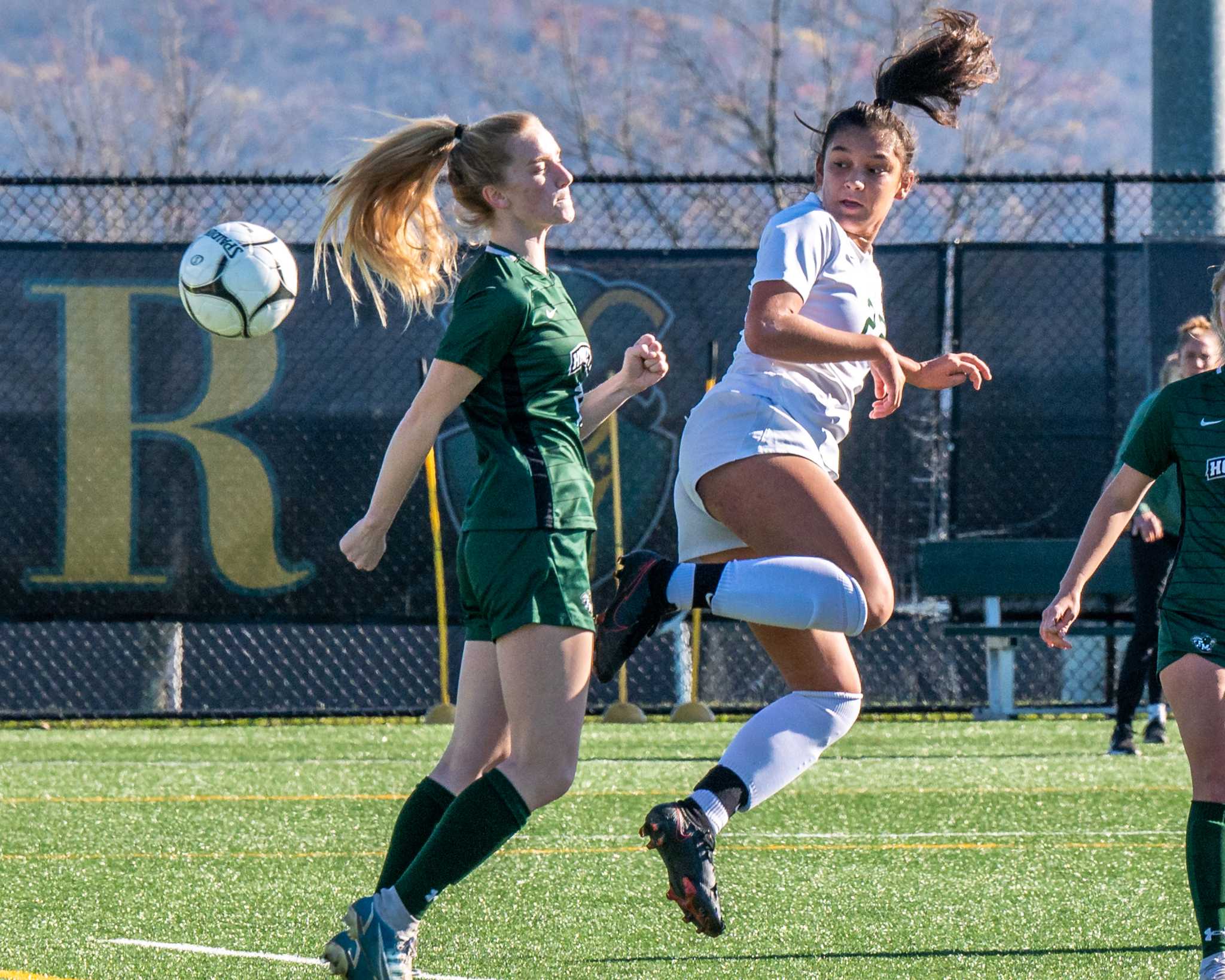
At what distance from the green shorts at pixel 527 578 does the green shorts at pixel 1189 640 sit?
1.21m

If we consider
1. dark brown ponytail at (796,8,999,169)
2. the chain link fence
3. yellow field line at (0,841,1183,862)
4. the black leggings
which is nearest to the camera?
dark brown ponytail at (796,8,999,169)

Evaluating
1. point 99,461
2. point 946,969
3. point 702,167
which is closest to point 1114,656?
point 99,461

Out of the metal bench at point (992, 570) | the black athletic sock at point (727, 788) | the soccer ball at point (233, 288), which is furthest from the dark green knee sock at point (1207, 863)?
the metal bench at point (992, 570)

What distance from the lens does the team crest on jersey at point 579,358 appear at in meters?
3.75

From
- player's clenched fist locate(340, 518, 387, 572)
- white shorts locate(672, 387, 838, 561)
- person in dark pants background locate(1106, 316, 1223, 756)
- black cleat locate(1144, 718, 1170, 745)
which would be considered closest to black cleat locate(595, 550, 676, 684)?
white shorts locate(672, 387, 838, 561)

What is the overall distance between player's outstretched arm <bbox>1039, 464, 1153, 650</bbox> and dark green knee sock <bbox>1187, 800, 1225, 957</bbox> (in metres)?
0.46

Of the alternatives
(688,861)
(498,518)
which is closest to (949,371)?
(498,518)

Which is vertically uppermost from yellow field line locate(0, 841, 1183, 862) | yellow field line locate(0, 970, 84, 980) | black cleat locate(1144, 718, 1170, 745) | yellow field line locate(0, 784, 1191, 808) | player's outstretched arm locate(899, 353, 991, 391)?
player's outstretched arm locate(899, 353, 991, 391)

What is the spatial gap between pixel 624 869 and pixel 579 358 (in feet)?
7.12

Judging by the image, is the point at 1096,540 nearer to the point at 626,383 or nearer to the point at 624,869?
the point at 626,383

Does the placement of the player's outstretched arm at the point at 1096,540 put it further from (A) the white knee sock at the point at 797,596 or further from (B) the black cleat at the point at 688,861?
(B) the black cleat at the point at 688,861

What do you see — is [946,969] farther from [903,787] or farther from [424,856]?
[903,787]

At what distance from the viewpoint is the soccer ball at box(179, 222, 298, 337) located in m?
6.85

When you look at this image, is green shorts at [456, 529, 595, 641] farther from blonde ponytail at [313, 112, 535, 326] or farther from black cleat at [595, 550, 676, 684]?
blonde ponytail at [313, 112, 535, 326]
